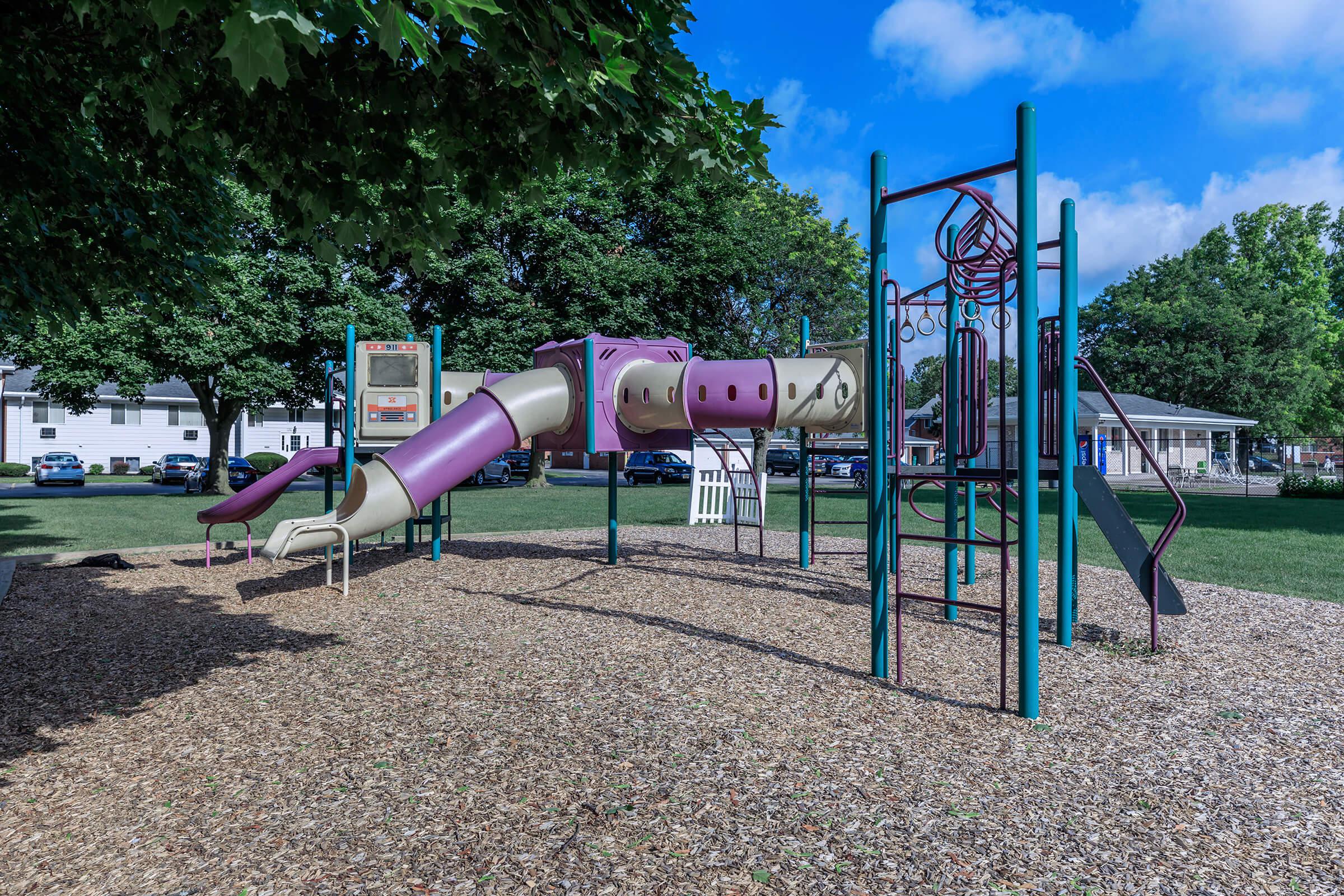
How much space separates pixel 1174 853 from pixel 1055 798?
0.52 m

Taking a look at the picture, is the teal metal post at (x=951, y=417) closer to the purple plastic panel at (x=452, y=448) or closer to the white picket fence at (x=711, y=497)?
the purple plastic panel at (x=452, y=448)

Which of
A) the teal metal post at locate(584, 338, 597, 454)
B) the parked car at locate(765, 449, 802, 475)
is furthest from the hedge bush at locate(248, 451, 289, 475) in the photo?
the teal metal post at locate(584, 338, 597, 454)

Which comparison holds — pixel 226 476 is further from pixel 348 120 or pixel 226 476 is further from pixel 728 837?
pixel 728 837

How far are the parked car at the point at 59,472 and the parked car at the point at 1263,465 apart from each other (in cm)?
5907

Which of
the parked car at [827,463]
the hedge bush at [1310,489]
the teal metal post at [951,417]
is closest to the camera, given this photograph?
the teal metal post at [951,417]

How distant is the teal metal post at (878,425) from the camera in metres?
5.23

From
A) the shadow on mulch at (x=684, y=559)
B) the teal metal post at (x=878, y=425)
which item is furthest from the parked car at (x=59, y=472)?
the teal metal post at (x=878, y=425)

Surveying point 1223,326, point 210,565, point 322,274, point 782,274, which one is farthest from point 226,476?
point 1223,326

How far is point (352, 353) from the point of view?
407 inches

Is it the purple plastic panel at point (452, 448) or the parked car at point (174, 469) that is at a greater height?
the purple plastic panel at point (452, 448)

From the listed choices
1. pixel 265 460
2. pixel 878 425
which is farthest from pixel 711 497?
pixel 265 460

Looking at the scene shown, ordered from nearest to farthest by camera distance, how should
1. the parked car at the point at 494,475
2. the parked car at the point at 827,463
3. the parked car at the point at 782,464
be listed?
1. the parked car at the point at 494,475
2. the parked car at the point at 827,463
3. the parked car at the point at 782,464

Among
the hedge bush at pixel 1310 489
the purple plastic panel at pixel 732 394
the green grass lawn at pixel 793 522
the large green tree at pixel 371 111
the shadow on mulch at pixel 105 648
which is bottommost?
the shadow on mulch at pixel 105 648

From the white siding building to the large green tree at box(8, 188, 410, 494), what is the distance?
18.3 meters
